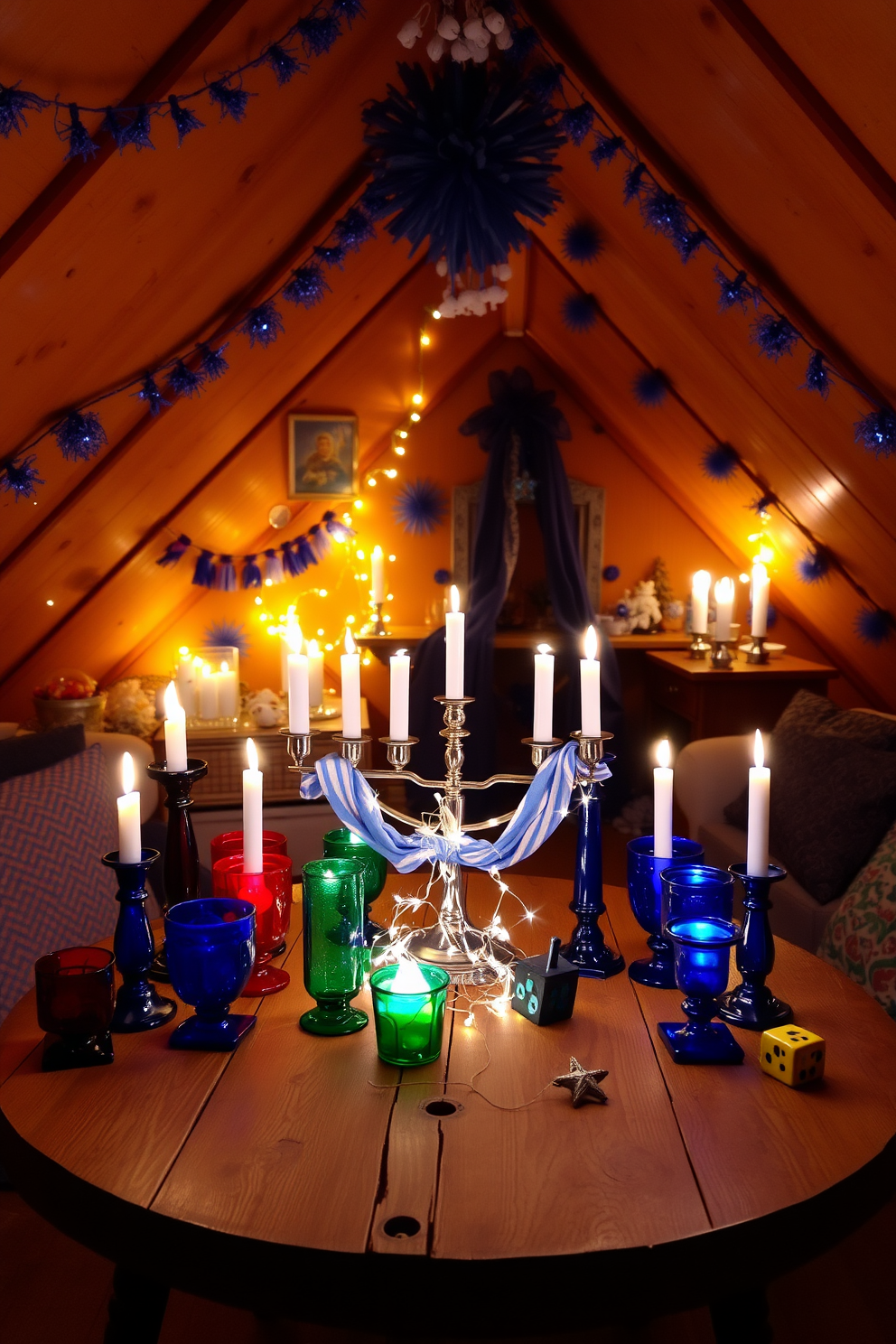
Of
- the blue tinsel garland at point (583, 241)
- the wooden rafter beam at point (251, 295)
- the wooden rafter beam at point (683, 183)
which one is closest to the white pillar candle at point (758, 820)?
the wooden rafter beam at point (683, 183)

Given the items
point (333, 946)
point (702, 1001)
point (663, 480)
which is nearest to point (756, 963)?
point (702, 1001)

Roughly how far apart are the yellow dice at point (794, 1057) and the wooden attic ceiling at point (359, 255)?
1.43m

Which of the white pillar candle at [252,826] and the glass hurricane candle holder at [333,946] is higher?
the white pillar candle at [252,826]

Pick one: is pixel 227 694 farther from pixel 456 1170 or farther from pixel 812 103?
pixel 456 1170

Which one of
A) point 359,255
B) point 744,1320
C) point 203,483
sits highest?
point 359,255

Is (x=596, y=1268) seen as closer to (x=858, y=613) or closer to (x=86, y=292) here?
(x=86, y=292)

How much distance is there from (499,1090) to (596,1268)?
0.94 feet

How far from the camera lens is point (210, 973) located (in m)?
1.22

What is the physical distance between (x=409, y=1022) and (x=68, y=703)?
8.52 ft

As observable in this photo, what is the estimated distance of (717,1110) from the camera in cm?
111

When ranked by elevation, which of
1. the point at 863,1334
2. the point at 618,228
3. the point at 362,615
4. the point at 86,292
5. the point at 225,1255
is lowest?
the point at 863,1334

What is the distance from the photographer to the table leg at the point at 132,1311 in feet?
4.18

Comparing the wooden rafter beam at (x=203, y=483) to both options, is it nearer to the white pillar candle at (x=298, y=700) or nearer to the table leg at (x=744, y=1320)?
the white pillar candle at (x=298, y=700)

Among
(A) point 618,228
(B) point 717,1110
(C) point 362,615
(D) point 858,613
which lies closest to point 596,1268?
(B) point 717,1110
